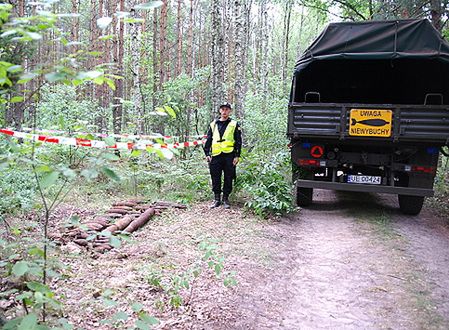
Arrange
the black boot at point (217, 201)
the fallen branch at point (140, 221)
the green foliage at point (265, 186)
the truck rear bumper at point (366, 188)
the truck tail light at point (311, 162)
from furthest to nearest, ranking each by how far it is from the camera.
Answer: the truck tail light at point (311, 162), the black boot at point (217, 201), the truck rear bumper at point (366, 188), the green foliage at point (265, 186), the fallen branch at point (140, 221)

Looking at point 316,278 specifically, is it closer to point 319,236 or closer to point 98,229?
point 319,236

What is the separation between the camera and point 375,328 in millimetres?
3658

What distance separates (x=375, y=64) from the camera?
8.51 meters

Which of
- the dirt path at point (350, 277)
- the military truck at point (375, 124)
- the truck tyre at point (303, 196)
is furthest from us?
the truck tyre at point (303, 196)

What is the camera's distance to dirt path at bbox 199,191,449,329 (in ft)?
12.6

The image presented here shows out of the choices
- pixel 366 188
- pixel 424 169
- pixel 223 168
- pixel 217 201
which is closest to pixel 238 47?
pixel 223 168

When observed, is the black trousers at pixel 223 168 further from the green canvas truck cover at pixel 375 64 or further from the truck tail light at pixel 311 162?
the green canvas truck cover at pixel 375 64

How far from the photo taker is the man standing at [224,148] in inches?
301

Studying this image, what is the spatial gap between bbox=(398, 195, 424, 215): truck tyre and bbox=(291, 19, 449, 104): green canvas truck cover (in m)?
2.21

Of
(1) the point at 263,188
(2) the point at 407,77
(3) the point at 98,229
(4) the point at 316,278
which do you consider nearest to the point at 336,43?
(2) the point at 407,77

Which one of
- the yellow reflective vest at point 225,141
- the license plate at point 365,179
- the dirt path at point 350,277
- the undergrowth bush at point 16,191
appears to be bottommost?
the dirt path at point 350,277

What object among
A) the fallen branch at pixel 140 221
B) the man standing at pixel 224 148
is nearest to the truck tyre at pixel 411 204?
the man standing at pixel 224 148

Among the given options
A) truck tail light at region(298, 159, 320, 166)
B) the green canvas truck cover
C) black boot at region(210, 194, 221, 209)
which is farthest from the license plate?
black boot at region(210, 194, 221, 209)

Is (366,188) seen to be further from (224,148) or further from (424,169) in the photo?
(224,148)
